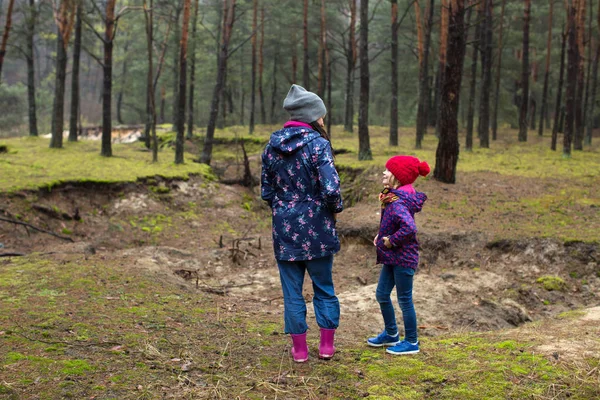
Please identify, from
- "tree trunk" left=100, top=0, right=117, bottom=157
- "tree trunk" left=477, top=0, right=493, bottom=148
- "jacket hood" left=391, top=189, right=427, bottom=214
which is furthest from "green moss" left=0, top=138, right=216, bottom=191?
"tree trunk" left=477, top=0, right=493, bottom=148

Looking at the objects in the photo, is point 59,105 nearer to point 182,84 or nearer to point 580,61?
point 182,84

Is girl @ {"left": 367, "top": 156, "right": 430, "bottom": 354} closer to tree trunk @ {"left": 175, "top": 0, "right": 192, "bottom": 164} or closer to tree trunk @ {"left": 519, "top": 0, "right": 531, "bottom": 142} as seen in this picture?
tree trunk @ {"left": 175, "top": 0, "right": 192, "bottom": 164}

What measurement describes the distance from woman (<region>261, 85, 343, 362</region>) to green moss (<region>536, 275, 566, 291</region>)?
488cm

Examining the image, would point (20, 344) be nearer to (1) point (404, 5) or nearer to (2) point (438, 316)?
(2) point (438, 316)

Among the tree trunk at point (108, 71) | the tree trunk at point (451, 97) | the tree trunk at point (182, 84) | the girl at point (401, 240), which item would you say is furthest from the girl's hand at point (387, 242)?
the tree trunk at point (108, 71)

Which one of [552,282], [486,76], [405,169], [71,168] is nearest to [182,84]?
[71,168]

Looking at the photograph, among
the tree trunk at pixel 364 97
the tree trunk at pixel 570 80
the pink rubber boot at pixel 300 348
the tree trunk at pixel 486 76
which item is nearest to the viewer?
the pink rubber boot at pixel 300 348

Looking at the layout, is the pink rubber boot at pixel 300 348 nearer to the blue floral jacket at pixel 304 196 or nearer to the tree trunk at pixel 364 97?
the blue floral jacket at pixel 304 196

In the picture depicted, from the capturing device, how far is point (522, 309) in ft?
22.9

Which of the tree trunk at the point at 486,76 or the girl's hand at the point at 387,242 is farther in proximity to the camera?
the tree trunk at the point at 486,76

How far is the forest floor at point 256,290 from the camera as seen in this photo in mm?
3686

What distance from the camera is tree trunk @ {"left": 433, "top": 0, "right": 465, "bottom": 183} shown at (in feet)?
43.6

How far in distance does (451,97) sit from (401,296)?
10.3m

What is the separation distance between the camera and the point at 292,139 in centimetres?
412
